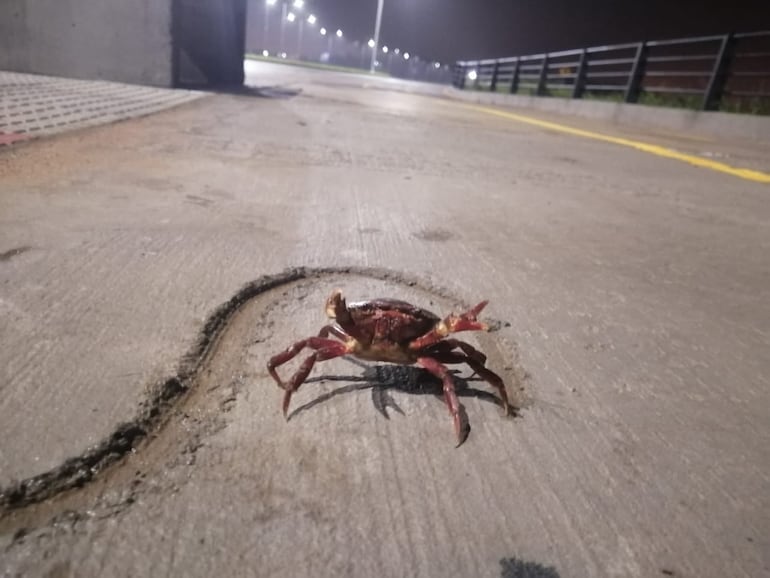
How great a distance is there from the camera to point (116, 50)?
864cm

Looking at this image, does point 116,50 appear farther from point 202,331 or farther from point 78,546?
point 78,546

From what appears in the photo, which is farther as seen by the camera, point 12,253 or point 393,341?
point 12,253

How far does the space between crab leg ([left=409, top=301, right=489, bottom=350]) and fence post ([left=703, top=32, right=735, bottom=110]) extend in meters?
11.3

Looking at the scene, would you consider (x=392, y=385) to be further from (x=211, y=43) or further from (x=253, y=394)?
(x=211, y=43)

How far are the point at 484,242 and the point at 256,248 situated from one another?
41.0 inches

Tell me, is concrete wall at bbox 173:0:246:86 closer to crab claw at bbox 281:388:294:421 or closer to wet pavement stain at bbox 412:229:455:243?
wet pavement stain at bbox 412:229:455:243

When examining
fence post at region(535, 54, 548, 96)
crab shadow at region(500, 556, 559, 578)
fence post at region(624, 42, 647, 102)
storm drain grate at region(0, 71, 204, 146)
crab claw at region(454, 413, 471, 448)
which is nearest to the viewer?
crab shadow at region(500, 556, 559, 578)

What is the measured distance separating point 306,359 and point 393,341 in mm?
220

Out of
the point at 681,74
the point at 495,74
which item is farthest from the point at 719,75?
the point at 495,74

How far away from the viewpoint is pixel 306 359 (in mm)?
1342

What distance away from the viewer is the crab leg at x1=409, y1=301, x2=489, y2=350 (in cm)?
135

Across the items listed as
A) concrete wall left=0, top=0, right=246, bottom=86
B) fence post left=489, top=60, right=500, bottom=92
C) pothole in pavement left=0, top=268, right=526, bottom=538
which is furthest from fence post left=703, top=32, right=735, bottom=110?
fence post left=489, top=60, right=500, bottom=92

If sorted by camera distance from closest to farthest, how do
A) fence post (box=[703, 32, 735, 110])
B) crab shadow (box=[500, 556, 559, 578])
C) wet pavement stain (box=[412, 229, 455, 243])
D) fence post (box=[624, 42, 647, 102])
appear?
crab shadow (box=[500, 556, 559, 578])
wet pavement stain (box=[412, 229, 455, 243])
fence post (box=[703, 32, 735, 110])
fence post (box=[624, 42, 647, 102])

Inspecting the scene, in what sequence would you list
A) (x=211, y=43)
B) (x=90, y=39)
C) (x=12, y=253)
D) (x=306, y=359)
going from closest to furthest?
1. (x=306, y=359)
2. (x=12, y=253)
3. (x=90, y=39)
4. (x=211, y=43)
